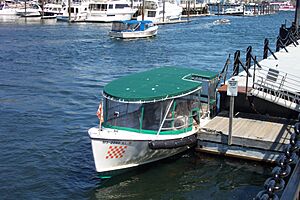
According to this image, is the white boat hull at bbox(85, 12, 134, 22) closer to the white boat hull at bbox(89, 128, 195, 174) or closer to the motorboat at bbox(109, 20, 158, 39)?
the motorboat at bbox(109, 20, 158, 39)

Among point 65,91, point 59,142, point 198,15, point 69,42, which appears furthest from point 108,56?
point 198,15

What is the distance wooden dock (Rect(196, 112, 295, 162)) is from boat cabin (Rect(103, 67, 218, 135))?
83cm

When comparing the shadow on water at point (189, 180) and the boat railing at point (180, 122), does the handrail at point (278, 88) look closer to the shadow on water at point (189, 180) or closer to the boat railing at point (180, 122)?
the shadow on water at point (189, 180)

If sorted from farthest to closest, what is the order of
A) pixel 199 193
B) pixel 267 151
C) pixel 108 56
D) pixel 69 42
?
pixel 69 42, pixel 108 56, pixel 267 151, pixel 199 193

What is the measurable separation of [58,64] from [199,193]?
2847 cm

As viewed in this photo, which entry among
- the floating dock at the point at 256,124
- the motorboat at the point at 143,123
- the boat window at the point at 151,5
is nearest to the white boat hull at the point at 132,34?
the boat window at the point at 151,5

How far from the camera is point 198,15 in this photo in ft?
388

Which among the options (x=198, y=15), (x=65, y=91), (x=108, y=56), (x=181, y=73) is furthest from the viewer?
(x=198, y=15)

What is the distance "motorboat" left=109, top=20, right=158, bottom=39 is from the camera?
60.6 meters

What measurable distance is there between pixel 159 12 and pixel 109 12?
10554mm

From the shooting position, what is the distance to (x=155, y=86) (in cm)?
1702

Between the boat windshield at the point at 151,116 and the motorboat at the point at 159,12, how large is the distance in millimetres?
72020

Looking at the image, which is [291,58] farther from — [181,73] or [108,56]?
[108,56]

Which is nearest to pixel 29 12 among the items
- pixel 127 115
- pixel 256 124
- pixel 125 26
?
pixel 125 26
